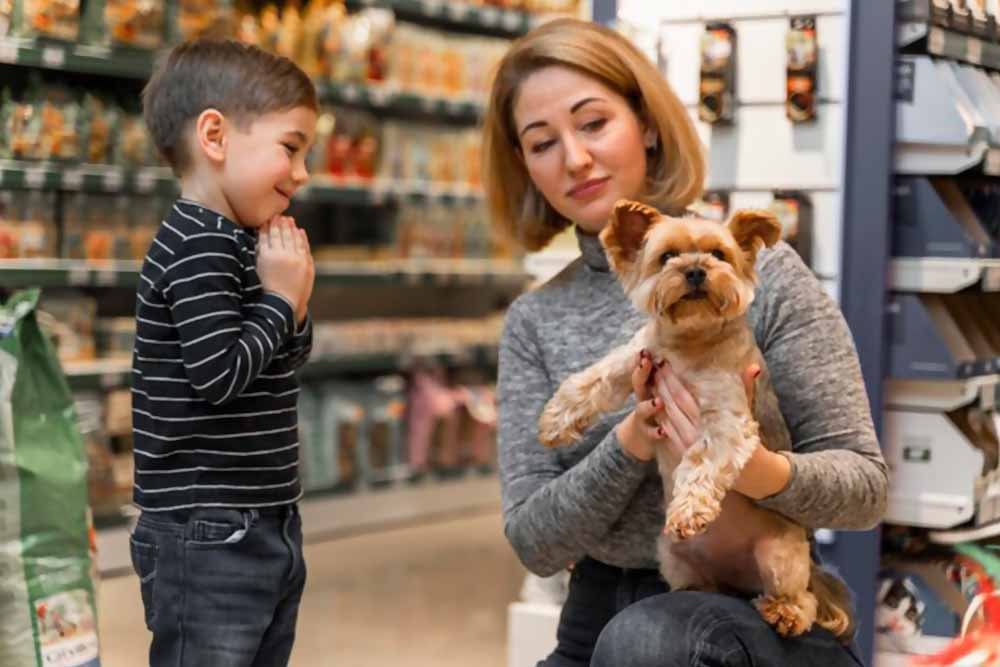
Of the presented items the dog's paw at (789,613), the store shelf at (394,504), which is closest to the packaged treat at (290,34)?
the store shelf at (394,504)

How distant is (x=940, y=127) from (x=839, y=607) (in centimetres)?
147

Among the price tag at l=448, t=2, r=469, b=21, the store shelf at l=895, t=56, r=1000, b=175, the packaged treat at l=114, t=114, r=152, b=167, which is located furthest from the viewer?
the price tag at l=448, t=2, r=469, b=21

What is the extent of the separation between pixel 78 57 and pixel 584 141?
3156mm

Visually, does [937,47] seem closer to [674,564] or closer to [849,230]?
[849,230]

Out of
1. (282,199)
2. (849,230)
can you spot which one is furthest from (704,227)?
(849,230)

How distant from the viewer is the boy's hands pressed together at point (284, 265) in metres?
2.10

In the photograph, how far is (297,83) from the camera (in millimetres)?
2143

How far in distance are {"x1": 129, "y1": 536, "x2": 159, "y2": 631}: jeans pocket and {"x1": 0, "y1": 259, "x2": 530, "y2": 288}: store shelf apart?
2.77 m

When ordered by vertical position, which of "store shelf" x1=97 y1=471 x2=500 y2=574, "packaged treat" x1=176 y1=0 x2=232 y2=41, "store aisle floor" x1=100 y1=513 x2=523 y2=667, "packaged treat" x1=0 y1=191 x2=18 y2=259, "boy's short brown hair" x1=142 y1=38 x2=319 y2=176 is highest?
"packaged treat" x1=176 y1=0 x2=232 y2=41

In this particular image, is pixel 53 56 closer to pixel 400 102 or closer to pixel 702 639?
pixel 400 102

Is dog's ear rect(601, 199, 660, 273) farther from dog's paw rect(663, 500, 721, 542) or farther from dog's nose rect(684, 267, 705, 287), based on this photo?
dog's paw rect(663, 500, 721, 542)

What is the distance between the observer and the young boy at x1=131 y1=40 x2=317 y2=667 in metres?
2.01

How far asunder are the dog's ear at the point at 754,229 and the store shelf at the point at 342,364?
331 cm

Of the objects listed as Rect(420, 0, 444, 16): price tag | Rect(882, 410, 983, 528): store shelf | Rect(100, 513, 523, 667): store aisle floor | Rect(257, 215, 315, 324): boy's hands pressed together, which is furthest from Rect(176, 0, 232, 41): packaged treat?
Rect(257, 215, 315, 324): boy's hands pressed together
